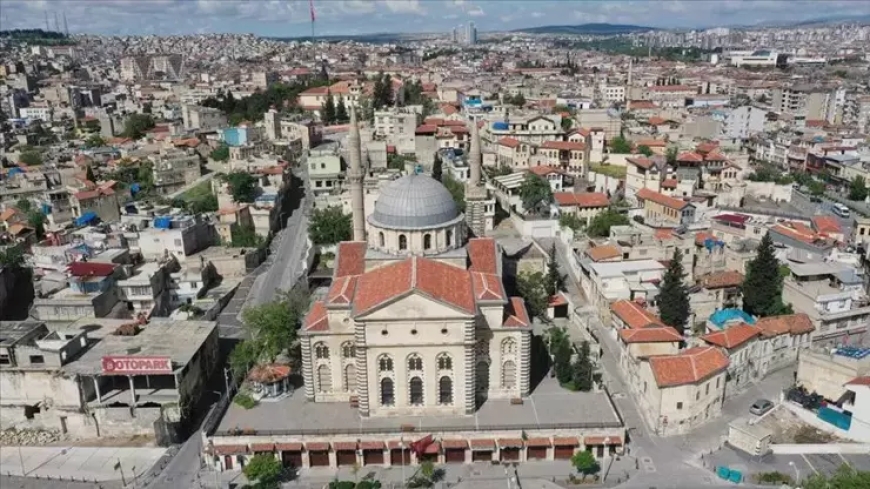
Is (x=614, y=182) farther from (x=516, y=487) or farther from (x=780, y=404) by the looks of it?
(x=516, y=487)

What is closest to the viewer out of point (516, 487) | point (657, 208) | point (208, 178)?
point (516, 487)

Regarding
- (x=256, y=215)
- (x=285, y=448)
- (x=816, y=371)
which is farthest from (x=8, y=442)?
(x=816, y=371)

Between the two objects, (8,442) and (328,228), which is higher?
(328,228)

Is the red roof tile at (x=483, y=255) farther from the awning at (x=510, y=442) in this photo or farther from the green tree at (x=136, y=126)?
the green tree at (x=136, y=126)

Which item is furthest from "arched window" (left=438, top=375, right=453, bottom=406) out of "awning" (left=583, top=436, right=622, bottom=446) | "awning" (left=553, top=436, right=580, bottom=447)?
"awning" (left=583, top=436, right=622, bottom=446)

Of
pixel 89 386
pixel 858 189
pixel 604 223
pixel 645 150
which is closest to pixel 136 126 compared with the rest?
pixel 645 150

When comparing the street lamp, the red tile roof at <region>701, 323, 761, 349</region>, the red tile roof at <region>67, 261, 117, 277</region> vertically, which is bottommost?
the street lamp

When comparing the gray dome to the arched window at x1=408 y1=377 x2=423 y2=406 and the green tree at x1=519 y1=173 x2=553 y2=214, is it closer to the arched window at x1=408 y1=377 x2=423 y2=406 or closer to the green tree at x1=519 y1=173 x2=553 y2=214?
the arched window at x1=408 y1=377 x2=423 y2=406

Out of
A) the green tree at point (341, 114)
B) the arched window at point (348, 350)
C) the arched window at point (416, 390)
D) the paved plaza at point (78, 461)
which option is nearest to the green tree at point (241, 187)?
the paved plaza at point (78, 461)
